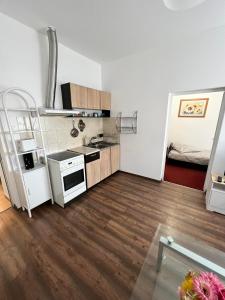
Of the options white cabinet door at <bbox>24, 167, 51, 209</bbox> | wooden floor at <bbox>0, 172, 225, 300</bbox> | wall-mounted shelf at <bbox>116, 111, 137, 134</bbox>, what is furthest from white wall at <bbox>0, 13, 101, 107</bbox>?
wooden floor at <bbox>0, 172, 225, 300</bbox>

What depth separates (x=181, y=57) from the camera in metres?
2.52

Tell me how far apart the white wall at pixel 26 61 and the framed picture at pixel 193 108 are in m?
3.74

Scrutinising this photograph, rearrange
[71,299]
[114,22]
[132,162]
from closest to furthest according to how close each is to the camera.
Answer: [71,299], [114,22], [132,162]

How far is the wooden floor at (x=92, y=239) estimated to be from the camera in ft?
4.31

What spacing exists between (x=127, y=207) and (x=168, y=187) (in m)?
A: 1.23

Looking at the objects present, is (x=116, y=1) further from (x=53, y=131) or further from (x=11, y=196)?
(x=11, y=196)

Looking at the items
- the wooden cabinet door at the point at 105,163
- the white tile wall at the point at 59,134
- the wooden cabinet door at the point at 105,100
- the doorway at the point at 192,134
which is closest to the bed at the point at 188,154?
the doorway at the point at 192,134

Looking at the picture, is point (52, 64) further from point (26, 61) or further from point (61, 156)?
point (61, 156)

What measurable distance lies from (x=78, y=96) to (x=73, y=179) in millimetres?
1661

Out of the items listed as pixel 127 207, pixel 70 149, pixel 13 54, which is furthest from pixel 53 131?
pixel 127 207

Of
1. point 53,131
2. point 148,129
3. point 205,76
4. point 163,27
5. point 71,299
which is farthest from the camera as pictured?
point 148,129

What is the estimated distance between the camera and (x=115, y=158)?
3.65 meters

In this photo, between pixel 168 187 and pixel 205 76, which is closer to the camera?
pixel 205 76

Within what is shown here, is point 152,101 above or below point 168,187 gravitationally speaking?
above
